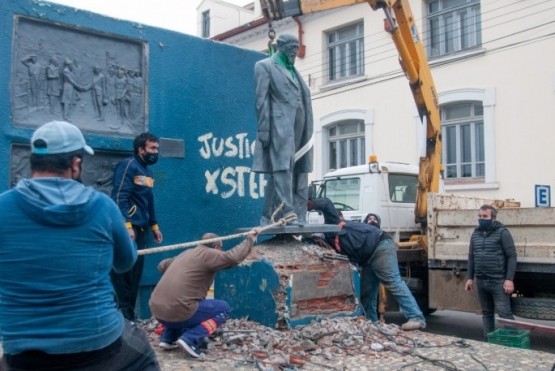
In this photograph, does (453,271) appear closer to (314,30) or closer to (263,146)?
(263,146)

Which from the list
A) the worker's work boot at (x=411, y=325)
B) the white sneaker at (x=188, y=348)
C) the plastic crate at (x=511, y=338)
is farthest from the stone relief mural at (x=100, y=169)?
the plastic crate at (x=511, y=338)

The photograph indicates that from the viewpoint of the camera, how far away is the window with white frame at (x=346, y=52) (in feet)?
53.3

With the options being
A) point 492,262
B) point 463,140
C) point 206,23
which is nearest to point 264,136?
point 492,262

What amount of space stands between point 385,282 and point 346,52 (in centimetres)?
1127

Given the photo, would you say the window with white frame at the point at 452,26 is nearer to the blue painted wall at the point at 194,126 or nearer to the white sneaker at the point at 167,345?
the blue painted wall at the point at 194,126

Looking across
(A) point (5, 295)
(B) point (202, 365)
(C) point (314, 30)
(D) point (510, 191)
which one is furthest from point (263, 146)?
(C) point (314, 30)

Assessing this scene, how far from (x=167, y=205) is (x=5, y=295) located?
4294 millimetres

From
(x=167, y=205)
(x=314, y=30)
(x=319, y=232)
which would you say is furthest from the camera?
(x=314, y=30)

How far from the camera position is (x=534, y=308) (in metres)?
6.72

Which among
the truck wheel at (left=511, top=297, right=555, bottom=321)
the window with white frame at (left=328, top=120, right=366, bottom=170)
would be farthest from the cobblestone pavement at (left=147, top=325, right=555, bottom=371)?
the window with white frame at (left=328, top=120, right=366, bottom=170)

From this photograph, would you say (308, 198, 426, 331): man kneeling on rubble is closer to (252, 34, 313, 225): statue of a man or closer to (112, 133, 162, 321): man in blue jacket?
(252, 34, 313, 225): statue of a man

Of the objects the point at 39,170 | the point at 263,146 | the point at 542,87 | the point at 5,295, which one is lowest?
the point at 5,295

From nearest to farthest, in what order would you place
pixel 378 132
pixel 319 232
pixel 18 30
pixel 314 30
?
pixel 18 30
pixel 319 232
pixel 378 132
pixel 314 30

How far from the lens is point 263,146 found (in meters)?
5.81
